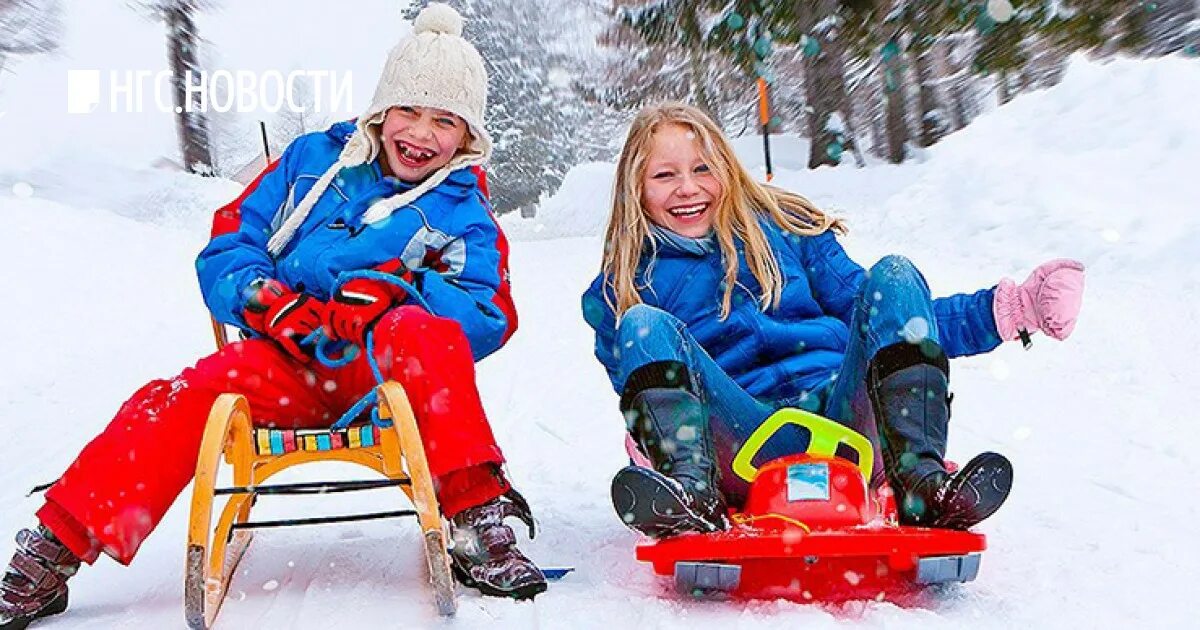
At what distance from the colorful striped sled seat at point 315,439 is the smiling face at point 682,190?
932mm

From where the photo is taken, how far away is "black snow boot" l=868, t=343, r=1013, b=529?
2061 mm

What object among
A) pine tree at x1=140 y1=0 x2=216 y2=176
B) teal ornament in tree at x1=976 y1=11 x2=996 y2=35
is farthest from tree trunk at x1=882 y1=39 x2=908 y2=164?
pine tree at x1=140 y1=0 x2=216 y2=176

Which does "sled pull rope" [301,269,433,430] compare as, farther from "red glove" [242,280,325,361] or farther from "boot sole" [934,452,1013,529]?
"boot sole" [934,452,1013,529]

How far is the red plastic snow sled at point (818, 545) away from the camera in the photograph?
1999mm

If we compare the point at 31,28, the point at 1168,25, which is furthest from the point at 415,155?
the point at 31,28

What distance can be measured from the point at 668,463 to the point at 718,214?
32.1 inches

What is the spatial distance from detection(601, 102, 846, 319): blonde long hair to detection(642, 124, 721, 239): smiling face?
0.02m

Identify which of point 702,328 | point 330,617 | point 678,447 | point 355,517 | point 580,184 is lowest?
point 330,617

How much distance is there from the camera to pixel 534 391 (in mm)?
5227

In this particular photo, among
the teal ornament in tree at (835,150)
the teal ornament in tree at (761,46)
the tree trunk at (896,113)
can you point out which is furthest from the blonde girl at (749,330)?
the teal ornament in tree at (835,150)

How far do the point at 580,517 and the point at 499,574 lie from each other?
0.86 meters

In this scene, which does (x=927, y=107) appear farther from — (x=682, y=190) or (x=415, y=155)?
(x=415, y=155)

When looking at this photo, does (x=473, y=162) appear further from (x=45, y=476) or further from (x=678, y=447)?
(x=45, y=476)

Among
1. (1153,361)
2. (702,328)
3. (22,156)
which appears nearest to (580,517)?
(702,328)
